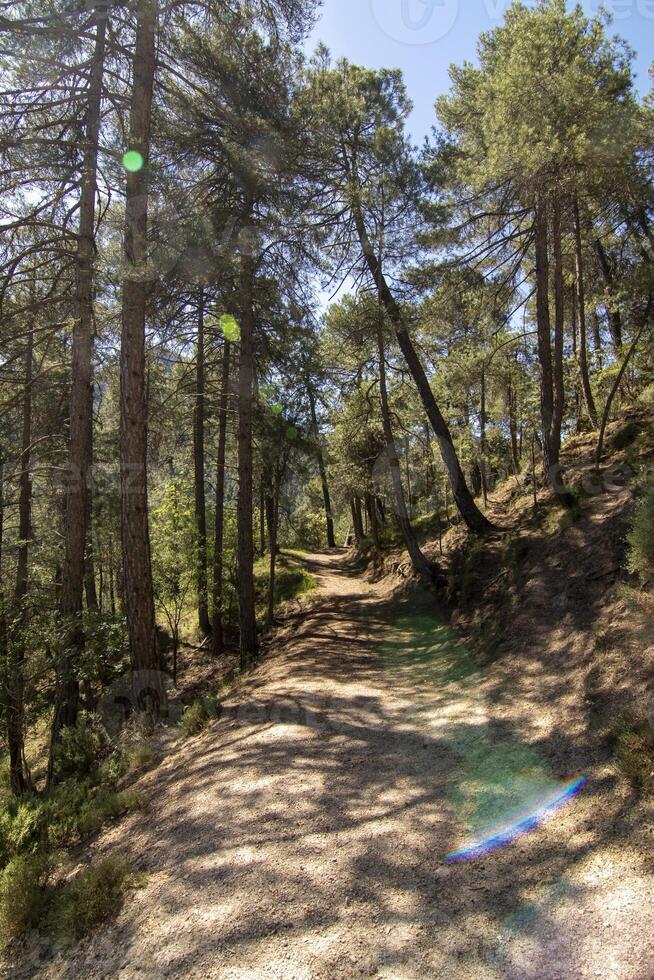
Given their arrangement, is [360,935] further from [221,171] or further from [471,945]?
[221,171]

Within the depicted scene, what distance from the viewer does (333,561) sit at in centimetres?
2511

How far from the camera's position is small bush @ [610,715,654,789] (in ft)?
10.4

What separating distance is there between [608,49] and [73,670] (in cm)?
1304

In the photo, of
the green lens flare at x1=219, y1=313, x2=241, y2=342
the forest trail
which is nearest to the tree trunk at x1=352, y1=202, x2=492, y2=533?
the green lens flare at x1=219, y1=313, x2=241, y2=342

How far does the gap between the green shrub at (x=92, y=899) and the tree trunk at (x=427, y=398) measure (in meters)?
9.40

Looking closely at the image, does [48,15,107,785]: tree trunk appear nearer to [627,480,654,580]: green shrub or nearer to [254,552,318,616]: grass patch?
[627,480,654,580]: green shrub

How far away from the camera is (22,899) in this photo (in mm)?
3455

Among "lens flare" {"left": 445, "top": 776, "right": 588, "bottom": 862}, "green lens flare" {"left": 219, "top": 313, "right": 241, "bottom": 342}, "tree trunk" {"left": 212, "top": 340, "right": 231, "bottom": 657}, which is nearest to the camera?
"lens flare" {"left": 445, "top": 776, "right": 588, "bottom": 862}

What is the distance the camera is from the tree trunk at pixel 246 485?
1063 cm

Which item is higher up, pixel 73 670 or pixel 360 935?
pixel 73 670

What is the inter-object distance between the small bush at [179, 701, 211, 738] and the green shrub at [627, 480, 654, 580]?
5.64m

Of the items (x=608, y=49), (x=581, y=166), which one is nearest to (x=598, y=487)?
(x=581, y=166)

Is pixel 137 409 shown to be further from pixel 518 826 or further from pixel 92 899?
pixel 518 826

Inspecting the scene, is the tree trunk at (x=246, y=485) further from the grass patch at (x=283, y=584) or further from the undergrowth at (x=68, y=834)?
the grass patch at (x=283, y=584)
